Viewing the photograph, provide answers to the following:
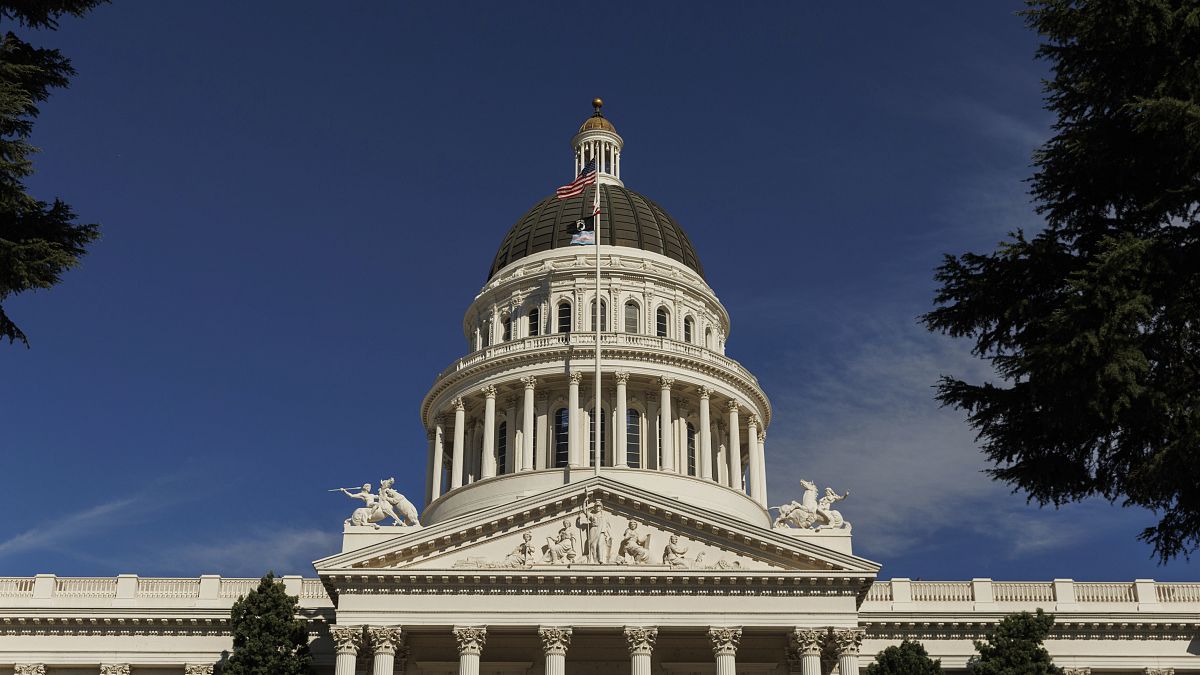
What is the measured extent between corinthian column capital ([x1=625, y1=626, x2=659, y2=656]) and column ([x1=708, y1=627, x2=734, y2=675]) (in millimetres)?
1933

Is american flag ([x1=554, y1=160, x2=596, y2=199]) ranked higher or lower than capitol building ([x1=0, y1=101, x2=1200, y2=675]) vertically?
higher

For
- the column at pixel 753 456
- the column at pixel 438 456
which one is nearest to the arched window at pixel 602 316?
the column at pixel 753 456

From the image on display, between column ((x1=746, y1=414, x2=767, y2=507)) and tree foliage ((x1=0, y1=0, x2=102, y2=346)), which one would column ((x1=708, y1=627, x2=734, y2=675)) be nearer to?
column ((x1=746, y1=414, x2=767, y2=507))

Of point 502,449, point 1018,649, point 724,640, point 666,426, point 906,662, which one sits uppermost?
point 666,426

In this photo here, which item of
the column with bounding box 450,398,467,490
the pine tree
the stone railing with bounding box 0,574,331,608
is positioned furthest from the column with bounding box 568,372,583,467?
the pine tree

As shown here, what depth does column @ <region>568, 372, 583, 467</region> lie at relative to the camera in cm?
6128

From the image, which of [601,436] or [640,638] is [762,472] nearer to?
[601,436]

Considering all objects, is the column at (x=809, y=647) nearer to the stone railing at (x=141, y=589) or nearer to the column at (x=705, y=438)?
the stone railing at (x=141, y=589)

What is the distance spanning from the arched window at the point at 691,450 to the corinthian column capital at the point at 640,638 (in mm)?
20724

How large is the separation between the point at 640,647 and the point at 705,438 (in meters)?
21.3

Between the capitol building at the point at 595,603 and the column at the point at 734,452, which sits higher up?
the column at the point at 734,452

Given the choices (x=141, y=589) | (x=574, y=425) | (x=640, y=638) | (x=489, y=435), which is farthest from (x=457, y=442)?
(x=640, y=638)

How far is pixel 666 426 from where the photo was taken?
6247 cm

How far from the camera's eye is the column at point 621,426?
61156 mm
